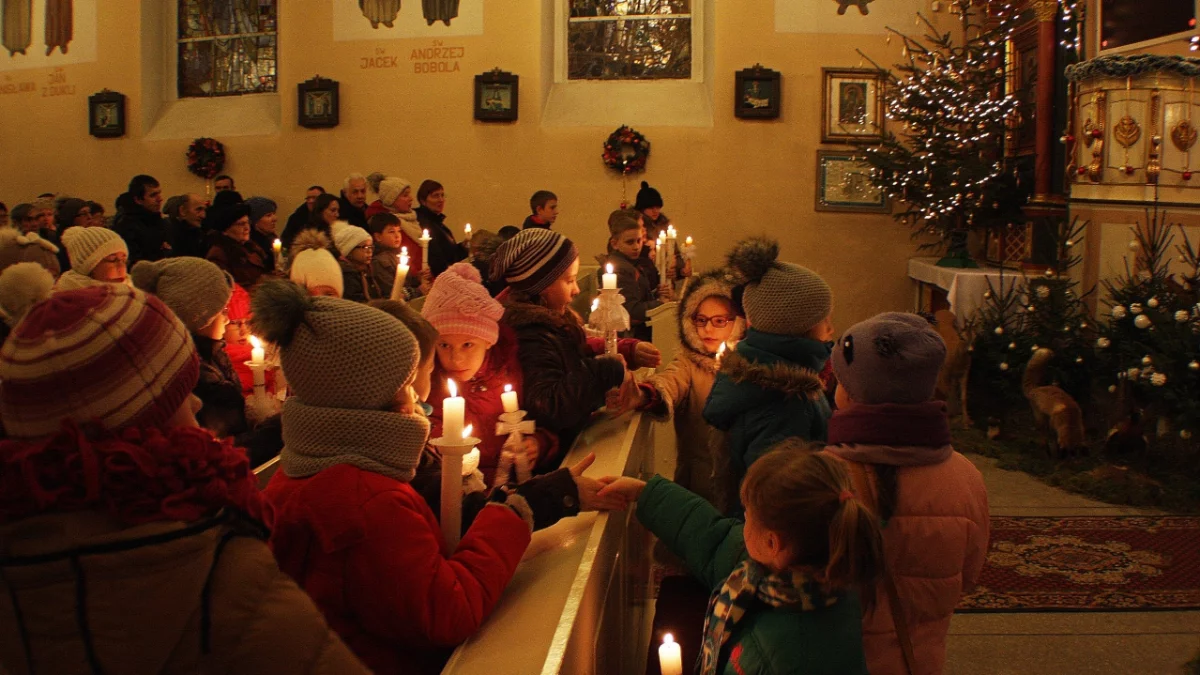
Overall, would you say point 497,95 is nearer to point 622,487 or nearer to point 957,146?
point 957,146

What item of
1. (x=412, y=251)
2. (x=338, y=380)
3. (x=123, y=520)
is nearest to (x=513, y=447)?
(x=338, y=380)

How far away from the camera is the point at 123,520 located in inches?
53.3

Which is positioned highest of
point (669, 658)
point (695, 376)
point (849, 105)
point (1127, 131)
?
point (849, 105)

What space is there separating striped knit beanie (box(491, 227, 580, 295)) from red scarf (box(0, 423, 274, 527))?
2.02m

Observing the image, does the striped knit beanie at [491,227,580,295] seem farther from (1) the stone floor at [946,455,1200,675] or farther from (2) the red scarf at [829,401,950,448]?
(1) the stone floor at [946,455,1200,675]

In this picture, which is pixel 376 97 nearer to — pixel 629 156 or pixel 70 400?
pixel 629 156

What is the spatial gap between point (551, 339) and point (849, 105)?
8712 millimetres

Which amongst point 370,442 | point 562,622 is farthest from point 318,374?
point 562,622

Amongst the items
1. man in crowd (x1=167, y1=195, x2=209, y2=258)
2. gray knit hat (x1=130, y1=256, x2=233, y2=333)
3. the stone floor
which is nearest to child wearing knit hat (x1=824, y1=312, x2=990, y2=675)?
the stone floor

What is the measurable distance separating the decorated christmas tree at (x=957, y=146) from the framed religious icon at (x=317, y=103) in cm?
613

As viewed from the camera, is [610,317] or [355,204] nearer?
[610,317]

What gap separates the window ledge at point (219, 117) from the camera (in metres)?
12.6

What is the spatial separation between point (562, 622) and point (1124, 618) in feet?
11.0

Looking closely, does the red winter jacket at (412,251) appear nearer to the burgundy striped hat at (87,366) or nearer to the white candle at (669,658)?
the white candle at (669,658)
